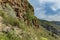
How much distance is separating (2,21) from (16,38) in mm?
2366

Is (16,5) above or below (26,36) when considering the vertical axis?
above

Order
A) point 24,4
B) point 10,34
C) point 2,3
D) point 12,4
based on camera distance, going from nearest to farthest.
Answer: point 10,34, point 2,3, point 12,4, point 24,4

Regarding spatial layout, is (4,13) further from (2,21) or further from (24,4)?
(24,4)

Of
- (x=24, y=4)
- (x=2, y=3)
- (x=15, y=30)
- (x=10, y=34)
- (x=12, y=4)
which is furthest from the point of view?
(x=24, y=4)

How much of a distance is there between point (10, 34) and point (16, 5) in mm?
10195

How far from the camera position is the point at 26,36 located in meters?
24.6

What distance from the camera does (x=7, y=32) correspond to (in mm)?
22000

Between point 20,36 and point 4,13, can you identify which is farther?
point 4,13

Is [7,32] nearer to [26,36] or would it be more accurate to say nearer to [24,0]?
[26,36]

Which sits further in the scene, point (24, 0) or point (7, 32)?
point (24, 0)

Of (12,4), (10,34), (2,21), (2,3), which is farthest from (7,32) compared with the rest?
(12,4)

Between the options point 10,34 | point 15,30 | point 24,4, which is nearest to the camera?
point 10,34

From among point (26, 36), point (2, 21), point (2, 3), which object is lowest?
point (26, 36)

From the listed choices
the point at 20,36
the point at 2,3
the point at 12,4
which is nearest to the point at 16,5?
the point at 12,4
